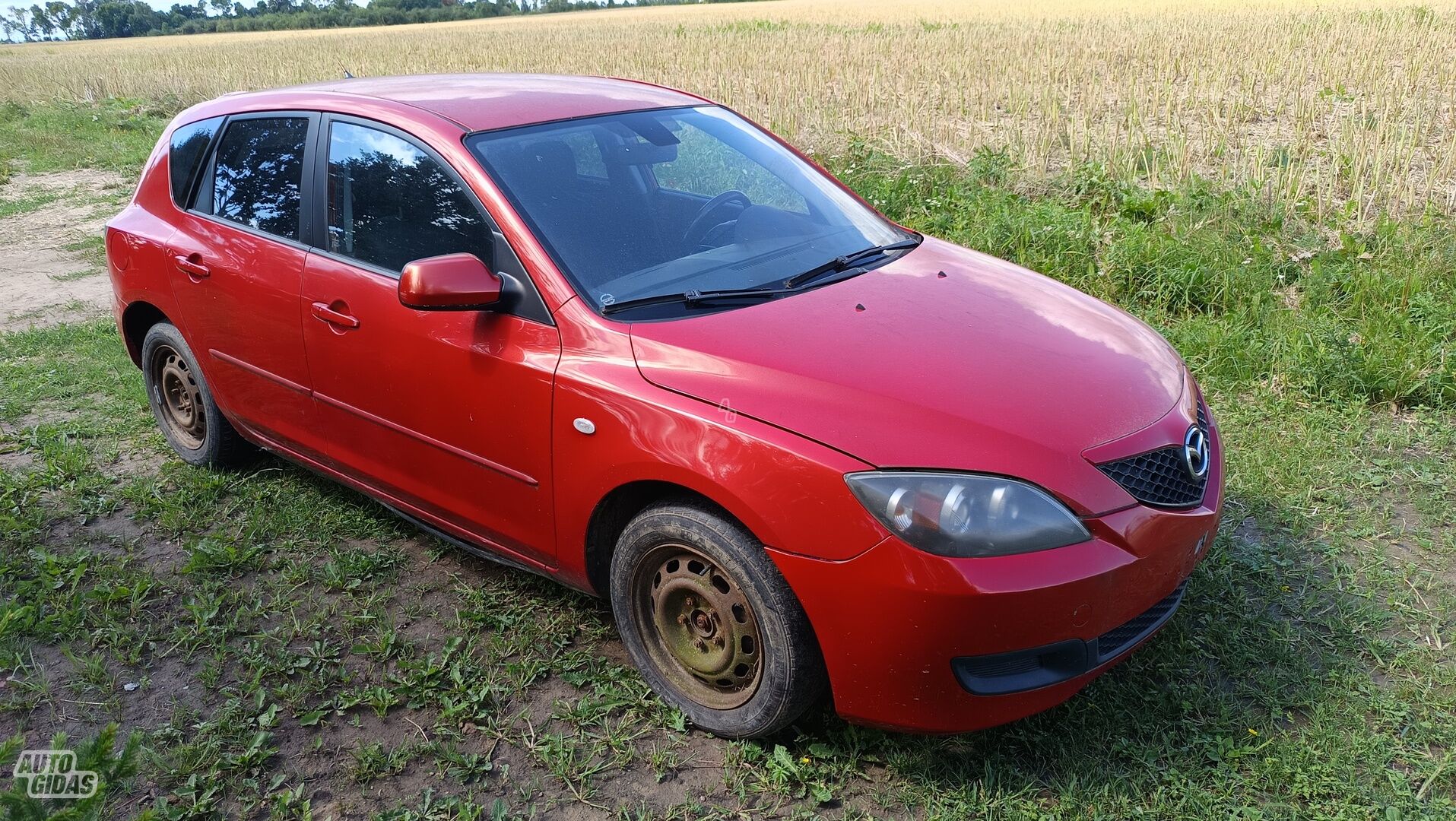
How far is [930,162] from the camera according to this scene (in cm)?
824

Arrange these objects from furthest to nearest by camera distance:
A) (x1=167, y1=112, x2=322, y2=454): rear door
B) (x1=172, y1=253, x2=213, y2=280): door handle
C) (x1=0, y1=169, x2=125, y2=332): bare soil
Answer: (x1=0, y1=169, x2=125, y2=332): bare soil
(x1=172, y1=253, x2=213, y2=280): door handle
(x1=167, y1=112, x2=322, y2=454): rear door

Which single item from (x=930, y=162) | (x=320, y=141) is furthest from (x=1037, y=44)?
(x=320, y=141)

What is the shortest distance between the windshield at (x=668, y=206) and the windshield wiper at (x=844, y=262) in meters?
0.02

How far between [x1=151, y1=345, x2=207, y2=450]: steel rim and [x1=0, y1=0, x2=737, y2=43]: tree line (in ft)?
200

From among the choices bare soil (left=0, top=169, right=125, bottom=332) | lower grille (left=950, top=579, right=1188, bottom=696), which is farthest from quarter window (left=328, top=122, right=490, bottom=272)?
bare soil (left=0, top=169, right=125, bottom=332)

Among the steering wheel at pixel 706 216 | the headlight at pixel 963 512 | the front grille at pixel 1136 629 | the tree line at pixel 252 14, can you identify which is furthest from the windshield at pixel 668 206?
the tree line at pixel 252 14

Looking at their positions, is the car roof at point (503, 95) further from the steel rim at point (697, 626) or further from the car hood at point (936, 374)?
the steel rim at point (697, 626)

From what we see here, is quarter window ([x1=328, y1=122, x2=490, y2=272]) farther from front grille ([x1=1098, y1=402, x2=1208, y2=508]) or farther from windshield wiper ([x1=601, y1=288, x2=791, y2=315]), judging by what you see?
front grille ([x1=1098, y1=402, x2=1208, y2=508])

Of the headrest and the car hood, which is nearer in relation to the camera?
the car hood

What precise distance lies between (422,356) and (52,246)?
897cm

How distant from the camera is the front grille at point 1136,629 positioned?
2514 mm

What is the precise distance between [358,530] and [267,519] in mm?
411

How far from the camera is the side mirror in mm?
2867

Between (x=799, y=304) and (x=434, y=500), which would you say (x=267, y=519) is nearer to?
(x=434, y=500)
